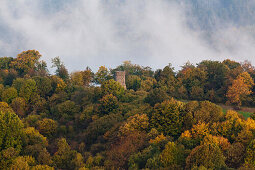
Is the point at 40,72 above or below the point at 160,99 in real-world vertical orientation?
above

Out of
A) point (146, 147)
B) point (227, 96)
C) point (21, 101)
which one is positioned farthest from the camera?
point (21, 101)

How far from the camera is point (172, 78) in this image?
61250 millimetres

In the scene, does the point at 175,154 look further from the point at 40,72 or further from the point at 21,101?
the point at 40,72

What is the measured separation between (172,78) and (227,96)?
54.6 feet

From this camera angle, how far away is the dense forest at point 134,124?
26.7 m

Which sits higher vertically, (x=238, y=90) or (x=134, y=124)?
(x=238, y=90)

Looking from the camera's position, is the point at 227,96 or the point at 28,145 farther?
the point at 227,96

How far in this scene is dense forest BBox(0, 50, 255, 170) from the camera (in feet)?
87.4

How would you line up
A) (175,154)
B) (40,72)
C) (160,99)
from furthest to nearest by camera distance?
(40,72) → (160,99) → (175,154)

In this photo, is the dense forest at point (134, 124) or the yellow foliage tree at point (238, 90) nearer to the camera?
the dense forest at point (134, 124)

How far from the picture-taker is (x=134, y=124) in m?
34.2

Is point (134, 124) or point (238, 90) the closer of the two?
point (134, 124)

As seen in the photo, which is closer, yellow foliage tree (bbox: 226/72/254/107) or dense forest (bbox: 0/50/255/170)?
dense forest (bbox: 0/50/255/170)

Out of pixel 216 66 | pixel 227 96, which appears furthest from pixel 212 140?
pixel 216 66
